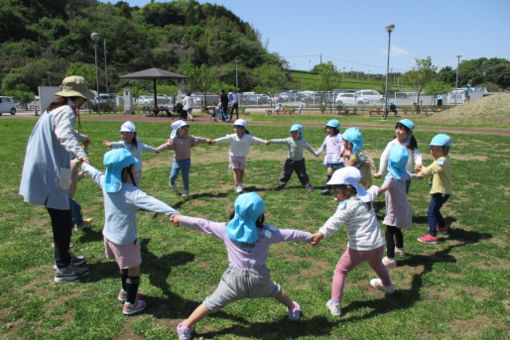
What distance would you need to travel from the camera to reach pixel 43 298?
452 cm

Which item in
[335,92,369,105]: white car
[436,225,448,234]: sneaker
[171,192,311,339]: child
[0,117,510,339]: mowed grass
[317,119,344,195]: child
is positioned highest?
[335,92,369,105]: white car

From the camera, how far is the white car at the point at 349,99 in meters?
43.6

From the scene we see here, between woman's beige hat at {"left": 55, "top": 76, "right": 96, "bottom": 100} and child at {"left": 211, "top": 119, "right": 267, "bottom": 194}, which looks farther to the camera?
child at {"left": 211, "top": 119, "right": 267, "bottom": 194}

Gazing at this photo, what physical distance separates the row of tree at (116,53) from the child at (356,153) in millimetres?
41745

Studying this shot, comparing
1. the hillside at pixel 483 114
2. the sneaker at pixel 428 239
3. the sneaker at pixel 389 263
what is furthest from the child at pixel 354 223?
the hillside at pixel 483 114

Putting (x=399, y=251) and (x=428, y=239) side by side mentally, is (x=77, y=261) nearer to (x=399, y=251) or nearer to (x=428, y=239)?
(x=399, y=251)

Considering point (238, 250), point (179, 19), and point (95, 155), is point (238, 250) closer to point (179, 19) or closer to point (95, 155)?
point (95, 155)

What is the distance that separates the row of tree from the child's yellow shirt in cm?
4226

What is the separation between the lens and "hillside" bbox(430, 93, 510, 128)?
81.0 feet

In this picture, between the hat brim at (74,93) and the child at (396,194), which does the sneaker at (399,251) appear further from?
the hat brim at (74,93)

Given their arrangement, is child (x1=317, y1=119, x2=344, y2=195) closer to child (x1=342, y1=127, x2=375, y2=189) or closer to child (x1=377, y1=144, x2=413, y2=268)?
child (x1=342, y1=127, x2=375, y2=189)

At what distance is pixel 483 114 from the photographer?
84.2 ft

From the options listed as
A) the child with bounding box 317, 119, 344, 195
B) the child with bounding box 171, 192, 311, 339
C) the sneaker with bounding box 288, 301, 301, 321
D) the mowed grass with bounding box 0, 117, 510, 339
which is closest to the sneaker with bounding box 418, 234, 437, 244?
the mowed grass with bounding box 0, 117, 510, 339

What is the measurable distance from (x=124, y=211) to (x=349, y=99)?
43.0 metres
